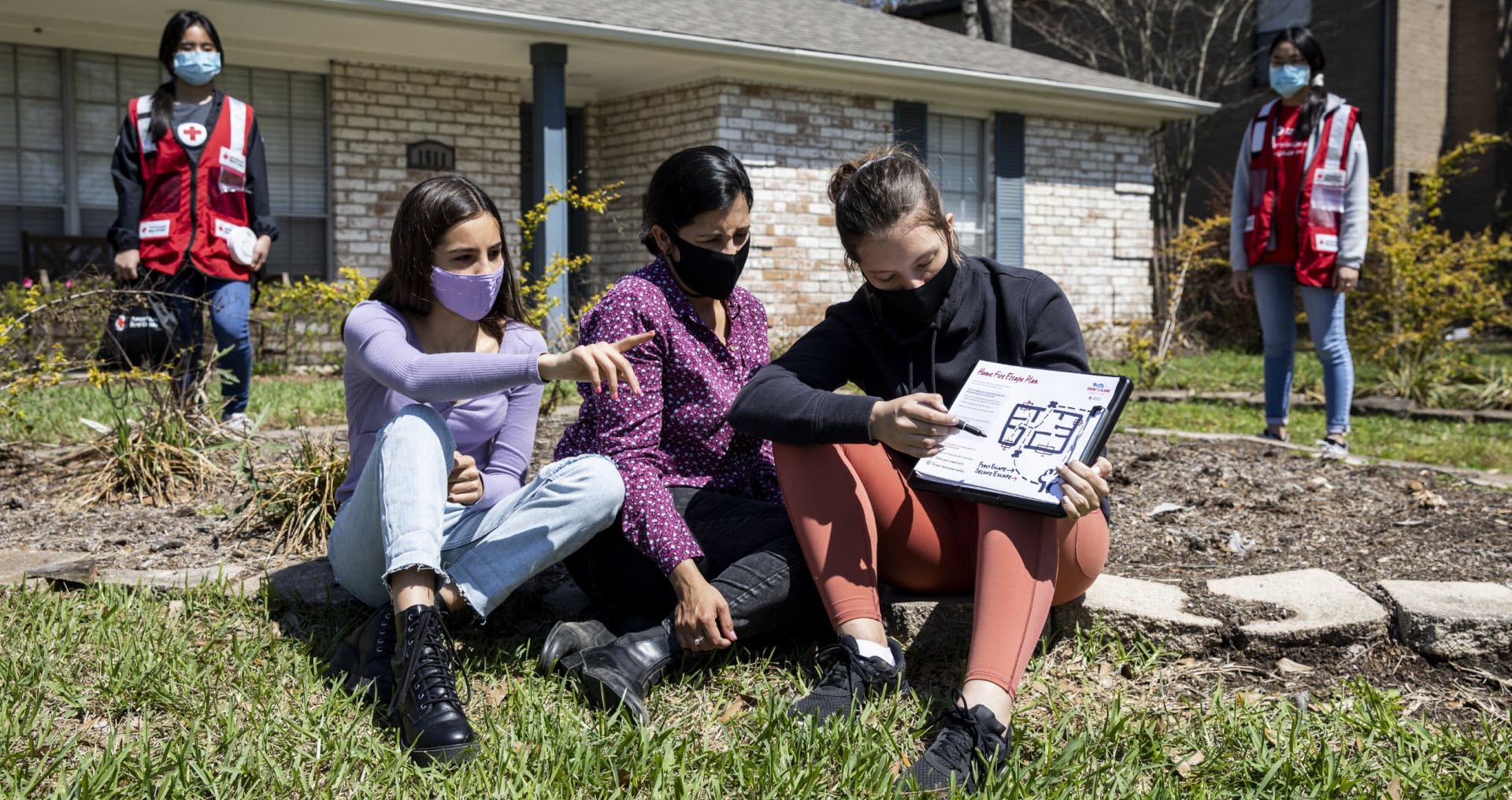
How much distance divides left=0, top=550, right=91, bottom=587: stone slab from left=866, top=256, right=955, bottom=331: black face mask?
2275mm

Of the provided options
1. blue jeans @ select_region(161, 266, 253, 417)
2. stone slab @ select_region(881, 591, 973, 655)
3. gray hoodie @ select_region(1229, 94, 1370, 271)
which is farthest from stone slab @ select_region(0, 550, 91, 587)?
gray hoodie @ select_region(1229, 94, 1370, 271)

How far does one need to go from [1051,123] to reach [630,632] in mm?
11389

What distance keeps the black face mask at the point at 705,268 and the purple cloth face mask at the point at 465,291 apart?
0.42 m

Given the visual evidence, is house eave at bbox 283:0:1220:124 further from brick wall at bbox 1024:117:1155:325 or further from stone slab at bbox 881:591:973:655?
stone slab at bbox 881:591:973:655

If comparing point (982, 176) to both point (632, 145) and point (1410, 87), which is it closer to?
point (632, 145)

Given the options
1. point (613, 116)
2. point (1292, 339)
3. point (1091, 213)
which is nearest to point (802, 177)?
point (613, 116)

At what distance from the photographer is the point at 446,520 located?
9.18 ft

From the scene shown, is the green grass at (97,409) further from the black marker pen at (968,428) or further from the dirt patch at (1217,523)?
the black marker pen at (968,428)

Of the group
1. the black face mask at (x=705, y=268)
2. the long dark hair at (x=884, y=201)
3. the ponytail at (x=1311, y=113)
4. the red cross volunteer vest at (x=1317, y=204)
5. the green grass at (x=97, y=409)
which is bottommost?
the green grass at (x=97, y=409)

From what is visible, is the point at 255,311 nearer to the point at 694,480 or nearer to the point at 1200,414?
the point at 1200,414

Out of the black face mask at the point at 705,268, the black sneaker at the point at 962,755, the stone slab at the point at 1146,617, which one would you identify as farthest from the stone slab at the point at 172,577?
the stone slab at the point at 1146,617

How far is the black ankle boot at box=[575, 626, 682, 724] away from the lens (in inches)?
98.3

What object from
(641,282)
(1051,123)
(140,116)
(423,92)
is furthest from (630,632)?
(1051,123)

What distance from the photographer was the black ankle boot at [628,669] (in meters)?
2.50
